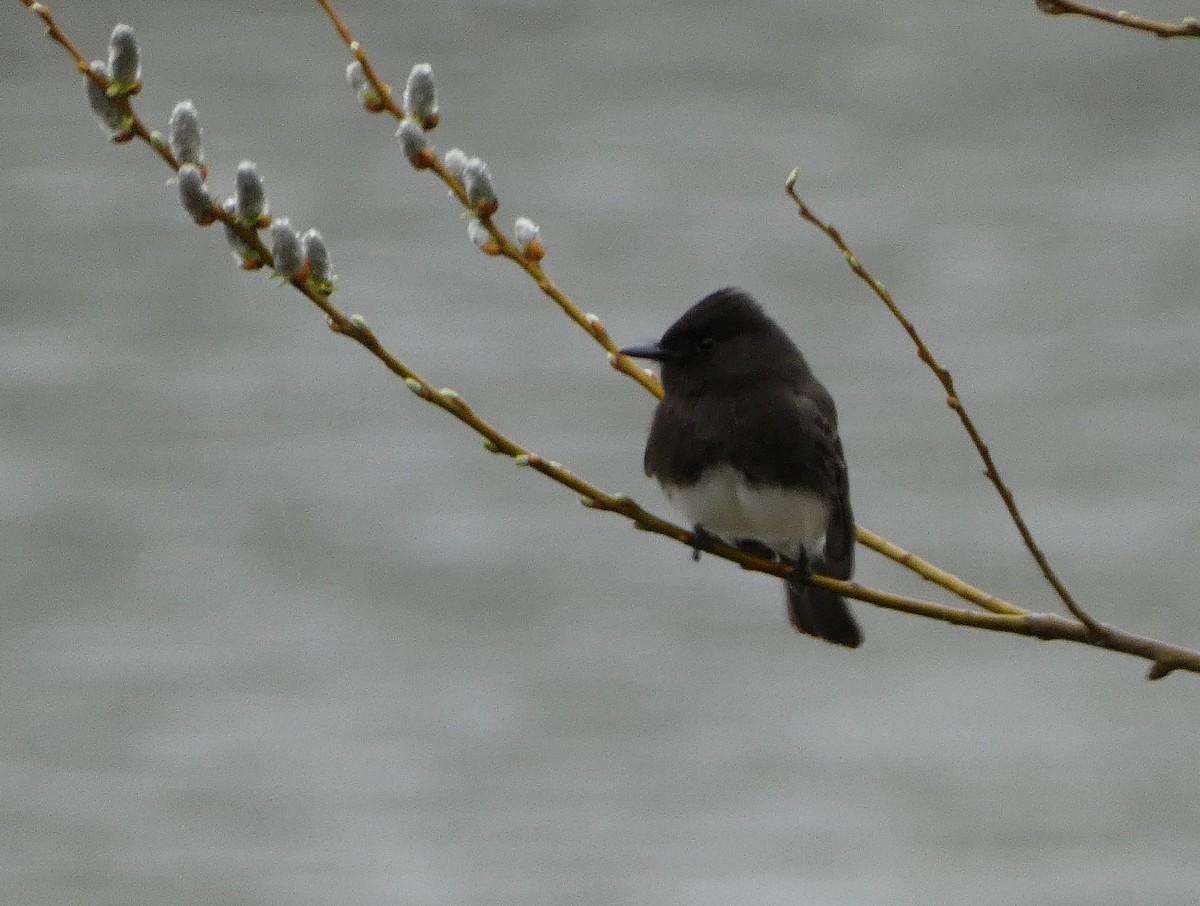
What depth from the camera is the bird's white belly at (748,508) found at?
8.36ft

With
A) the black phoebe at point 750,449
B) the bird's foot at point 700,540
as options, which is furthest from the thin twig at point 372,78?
the black phoebe at point 750,449

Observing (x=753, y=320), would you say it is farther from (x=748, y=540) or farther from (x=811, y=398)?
(x=748, y=540)

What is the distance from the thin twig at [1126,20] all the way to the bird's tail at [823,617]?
138 cm

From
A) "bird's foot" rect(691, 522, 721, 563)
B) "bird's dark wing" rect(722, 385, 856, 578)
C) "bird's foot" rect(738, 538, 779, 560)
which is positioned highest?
"bird's dark wing" rect(722, 385, 856, 578)

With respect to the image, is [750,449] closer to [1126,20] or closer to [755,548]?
[755,548]

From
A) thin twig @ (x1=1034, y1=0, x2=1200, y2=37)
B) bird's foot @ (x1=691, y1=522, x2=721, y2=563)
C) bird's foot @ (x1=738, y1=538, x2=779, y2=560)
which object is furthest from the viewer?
bird's foot @ (x1=738, y1=538, x2=779, y2=560)

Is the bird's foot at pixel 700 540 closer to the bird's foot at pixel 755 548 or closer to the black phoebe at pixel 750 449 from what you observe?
the black phoebe at pixel 750 449

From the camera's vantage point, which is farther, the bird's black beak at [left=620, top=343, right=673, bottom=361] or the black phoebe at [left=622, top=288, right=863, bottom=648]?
the black phoebe at [left=622, top=288, right=863, bottom=648]

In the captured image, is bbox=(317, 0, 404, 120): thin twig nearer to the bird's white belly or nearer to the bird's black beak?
the bird's black beak

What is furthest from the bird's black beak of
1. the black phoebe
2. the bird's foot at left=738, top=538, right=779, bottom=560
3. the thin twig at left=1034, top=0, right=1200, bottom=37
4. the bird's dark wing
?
the thin twig at left=1034, top=0, right=1200, bottom=37

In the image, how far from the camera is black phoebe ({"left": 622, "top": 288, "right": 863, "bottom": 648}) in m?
2.56

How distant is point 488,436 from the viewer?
144 centimetres

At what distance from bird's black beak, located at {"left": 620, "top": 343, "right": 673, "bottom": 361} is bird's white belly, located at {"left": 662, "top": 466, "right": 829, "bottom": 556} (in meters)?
0.21

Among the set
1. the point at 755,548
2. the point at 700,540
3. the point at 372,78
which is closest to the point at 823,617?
the point at 755,548
